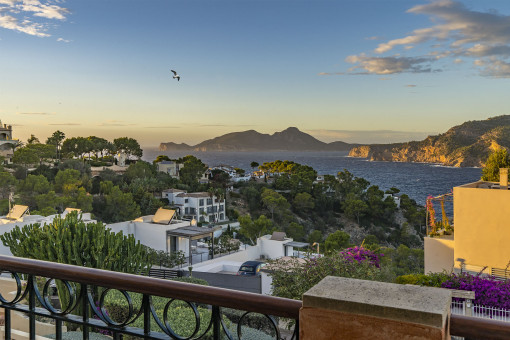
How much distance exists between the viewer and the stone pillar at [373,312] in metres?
1.19

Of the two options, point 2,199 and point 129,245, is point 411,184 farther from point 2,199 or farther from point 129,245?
point 129,245

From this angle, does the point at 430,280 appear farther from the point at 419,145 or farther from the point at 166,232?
the point at 419,145

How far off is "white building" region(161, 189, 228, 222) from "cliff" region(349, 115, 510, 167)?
88.6 ft

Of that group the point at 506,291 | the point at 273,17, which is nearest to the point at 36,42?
the point at 273,17

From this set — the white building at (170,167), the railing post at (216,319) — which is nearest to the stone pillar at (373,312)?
the railing post at (216,319)

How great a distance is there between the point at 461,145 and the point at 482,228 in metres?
78.0

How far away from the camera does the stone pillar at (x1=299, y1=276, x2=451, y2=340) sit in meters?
1.19

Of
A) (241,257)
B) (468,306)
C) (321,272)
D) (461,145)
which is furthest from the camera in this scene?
(461,145)

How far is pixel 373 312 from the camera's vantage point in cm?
124

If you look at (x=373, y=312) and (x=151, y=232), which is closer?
(x=373, y=312)

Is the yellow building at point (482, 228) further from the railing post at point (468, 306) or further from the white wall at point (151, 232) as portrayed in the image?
the white wall at point (151, 232)

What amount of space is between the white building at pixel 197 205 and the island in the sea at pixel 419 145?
26996 mm

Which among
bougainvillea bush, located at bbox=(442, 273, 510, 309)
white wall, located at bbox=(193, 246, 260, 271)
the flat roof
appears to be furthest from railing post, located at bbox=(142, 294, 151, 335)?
the flat roof

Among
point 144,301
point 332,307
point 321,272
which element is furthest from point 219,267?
point 332,307
